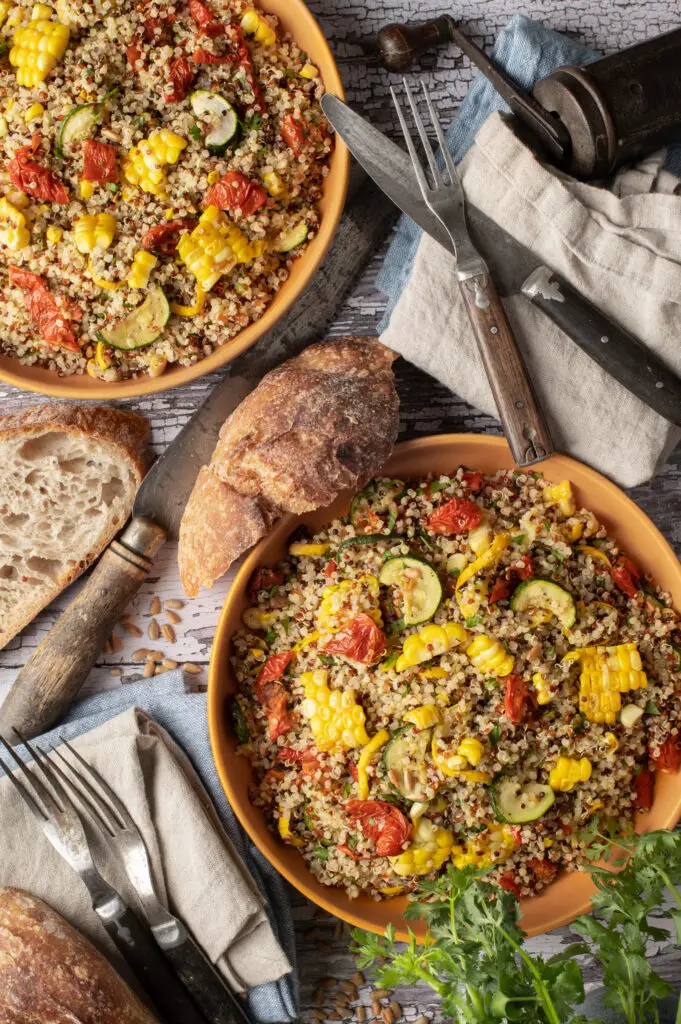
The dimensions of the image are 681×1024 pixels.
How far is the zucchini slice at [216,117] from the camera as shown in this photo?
2.90 meters

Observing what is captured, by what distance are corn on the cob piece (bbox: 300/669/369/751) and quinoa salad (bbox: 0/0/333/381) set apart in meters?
1.29

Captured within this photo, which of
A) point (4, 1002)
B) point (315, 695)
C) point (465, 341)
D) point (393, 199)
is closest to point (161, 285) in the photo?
point (393, 199)

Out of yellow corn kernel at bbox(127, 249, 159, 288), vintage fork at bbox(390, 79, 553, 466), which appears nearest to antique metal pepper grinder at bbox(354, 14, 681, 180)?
vintage fork at bbox(390, 79, 553, 466)

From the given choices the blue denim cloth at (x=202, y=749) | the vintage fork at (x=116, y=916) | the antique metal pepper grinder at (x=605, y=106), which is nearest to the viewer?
the antique metal pepper grinder at (x=605, y=106)

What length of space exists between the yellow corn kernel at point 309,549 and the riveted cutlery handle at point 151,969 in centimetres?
141

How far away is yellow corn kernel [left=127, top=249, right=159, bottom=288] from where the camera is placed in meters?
2.95

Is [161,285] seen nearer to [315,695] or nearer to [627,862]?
[315,695]

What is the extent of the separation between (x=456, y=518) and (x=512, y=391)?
472mm

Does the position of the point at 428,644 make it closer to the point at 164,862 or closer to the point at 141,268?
the point at 164,862

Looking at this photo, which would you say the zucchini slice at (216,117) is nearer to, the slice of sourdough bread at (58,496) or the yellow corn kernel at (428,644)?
the slice of sourdough bread at (58,496)

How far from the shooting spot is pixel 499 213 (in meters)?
3.02

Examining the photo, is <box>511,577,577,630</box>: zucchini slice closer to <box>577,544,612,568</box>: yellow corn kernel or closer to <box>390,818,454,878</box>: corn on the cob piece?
<box>577,544,612,568</box>: yellow corn kernel

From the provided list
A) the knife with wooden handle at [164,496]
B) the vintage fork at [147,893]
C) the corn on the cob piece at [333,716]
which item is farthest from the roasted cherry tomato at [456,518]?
the vintage fork at [147,893]

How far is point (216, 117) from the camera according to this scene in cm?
292
